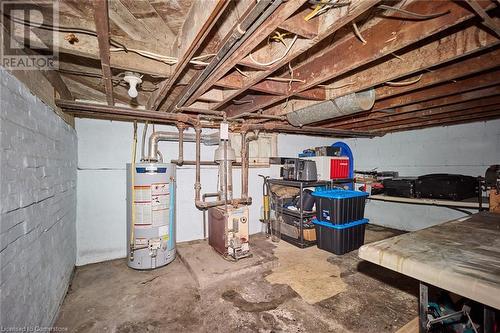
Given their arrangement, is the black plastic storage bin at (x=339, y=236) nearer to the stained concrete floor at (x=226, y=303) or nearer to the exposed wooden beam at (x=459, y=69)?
the stained concrete floor at (x=226, y=303)

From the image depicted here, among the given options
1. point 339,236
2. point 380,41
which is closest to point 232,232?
point 339,236

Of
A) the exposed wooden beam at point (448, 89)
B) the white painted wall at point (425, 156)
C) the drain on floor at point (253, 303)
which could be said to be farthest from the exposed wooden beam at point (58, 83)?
the white painted wall at point (425, 156)

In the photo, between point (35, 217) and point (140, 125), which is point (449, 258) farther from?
point (140, 125)

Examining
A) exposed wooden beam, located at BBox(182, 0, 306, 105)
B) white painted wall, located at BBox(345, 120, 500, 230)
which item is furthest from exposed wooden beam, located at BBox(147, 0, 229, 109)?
white painted wall, located at BBox(345, 120, 500, 230)

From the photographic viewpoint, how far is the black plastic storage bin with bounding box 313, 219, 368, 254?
3.12 meters

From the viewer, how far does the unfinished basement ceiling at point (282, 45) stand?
1.05m

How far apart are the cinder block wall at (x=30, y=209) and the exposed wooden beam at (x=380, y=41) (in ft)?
6.24

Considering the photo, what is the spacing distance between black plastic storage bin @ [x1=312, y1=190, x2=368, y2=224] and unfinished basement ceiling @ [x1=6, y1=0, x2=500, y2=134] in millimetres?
1461

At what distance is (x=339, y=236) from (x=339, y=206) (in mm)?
431

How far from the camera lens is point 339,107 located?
2232mm

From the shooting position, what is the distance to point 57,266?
6.21 feet

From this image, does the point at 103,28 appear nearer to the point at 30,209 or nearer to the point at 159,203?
the point at 30,209

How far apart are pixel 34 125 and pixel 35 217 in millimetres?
605

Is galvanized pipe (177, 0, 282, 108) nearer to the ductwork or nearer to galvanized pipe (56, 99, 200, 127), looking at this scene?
galvanized pipe (56, 99, 200, 127)
